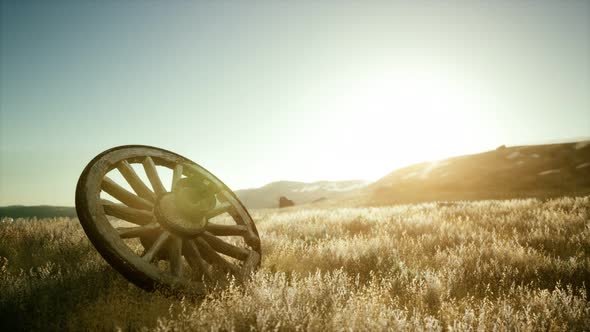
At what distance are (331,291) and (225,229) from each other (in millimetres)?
1640

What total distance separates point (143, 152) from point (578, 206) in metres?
10.9

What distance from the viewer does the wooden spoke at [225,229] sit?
11.5 feet

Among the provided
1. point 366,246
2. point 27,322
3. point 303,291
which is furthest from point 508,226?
point 27,322

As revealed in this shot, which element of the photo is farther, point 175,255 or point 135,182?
point 135,182

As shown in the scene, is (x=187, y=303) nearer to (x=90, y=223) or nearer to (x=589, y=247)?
(x=90, y=223)

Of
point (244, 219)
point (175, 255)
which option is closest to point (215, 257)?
point (175, 255)

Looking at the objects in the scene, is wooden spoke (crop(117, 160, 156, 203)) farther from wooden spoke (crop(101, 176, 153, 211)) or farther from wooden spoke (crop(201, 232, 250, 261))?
wooden spoke (crop(201, 232, 250, 261))

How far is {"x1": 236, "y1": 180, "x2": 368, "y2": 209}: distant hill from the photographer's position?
10006 centimetres

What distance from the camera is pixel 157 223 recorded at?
2.93 metres

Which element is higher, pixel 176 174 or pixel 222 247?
pixel 176 174

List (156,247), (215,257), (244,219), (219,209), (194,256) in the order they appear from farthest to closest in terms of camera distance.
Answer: (244,219) < (219,209) < (215,257) < (194,256) < (156,247)

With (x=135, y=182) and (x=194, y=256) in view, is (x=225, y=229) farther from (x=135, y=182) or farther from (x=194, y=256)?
(x=135, y=182)

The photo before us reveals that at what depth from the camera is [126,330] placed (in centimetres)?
204

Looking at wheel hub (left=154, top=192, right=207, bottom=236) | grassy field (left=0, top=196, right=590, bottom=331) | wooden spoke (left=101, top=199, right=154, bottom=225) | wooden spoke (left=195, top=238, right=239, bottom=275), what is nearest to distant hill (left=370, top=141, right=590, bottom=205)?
grassy field (left=0, top=196, right=590, bottom=331)
